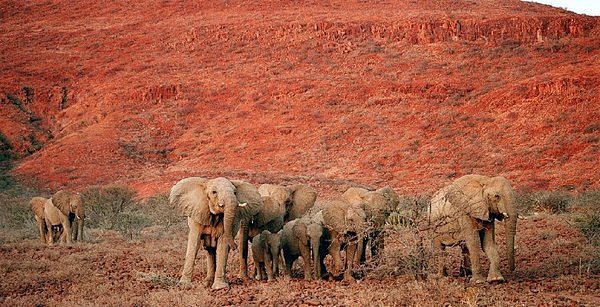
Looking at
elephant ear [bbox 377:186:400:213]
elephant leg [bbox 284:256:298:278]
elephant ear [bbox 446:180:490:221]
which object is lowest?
elephant leg [bbox 284:256:298:278]

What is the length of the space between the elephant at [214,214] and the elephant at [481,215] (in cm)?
310

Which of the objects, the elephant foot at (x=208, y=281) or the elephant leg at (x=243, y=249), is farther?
the elephant leg at (x=243, y=249)

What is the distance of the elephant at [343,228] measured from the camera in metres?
10.3

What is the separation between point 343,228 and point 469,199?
7.10ft

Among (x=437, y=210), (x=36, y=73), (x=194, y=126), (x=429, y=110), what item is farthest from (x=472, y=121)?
(x=36, y=73)

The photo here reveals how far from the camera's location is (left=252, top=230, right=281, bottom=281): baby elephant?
427 inches

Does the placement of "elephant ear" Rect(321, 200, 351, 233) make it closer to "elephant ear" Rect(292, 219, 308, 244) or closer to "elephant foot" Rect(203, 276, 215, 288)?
"elephant ear" Rect(292, 219, 308, 244)

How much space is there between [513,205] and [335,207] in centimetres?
297

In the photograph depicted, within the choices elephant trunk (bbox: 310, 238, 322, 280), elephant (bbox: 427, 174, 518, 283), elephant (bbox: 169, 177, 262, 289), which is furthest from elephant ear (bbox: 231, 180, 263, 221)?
elephant (bbox: 427, 174, 518, 283)

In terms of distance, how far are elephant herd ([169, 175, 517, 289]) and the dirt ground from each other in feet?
1.38

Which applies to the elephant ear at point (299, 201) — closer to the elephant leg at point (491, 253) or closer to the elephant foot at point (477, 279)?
the elephant leg at point (491, 253)

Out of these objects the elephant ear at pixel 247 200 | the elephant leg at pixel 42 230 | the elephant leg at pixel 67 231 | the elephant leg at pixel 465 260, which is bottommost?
the elephant leg at pixel 42 230

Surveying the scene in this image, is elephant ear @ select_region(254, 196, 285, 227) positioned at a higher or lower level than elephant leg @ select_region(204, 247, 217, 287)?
higher

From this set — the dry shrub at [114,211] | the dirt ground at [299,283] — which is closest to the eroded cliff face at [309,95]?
the dry shrub at [114,211]
